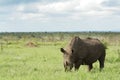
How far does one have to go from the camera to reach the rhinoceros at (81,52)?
53.6 ft

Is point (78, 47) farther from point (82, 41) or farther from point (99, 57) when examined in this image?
point (99, 57)

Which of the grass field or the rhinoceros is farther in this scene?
the rhinoceros

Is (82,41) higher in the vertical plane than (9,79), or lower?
higher

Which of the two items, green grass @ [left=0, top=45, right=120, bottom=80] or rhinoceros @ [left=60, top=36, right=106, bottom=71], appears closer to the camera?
green grass @ [left=0, top=45, right=120, bottom=80]

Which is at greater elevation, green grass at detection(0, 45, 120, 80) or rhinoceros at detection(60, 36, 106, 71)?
rhinoceros at detection(60, 36, 106, 71)

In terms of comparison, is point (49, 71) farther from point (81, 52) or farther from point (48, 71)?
point (81, 52)

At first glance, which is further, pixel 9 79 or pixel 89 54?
pixel 89 54

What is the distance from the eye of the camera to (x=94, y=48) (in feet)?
58.7

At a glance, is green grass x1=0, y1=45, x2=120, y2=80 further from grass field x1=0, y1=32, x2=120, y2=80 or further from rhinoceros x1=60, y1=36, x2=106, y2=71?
rhinoceros x1=60, y1=36, x2=106, y2=71

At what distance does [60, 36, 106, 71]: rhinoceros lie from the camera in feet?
53.6

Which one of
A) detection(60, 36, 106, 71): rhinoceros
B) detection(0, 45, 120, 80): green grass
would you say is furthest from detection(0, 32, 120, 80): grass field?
detection(60, 36, 106, 71): rhinoceros

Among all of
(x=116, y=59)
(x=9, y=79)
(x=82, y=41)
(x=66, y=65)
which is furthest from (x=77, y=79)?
(x=116, y=59)

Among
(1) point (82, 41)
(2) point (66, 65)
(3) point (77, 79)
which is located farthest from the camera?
(1) point (82, 41)

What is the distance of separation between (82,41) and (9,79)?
16.8 feet
